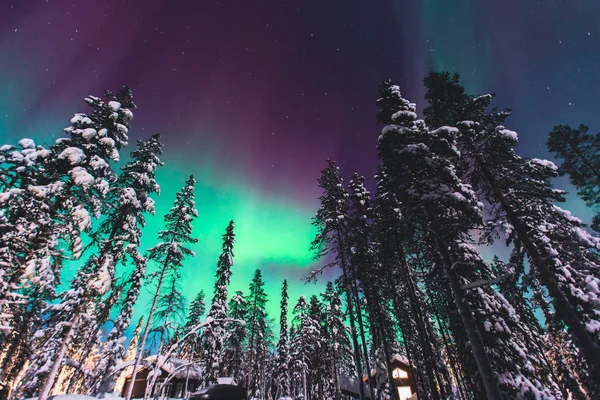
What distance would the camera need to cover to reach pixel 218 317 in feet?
83.6

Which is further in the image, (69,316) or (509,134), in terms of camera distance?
(69,316)

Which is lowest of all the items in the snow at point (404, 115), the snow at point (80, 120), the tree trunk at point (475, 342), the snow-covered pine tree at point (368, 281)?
the tree trunk at point (475, 342)

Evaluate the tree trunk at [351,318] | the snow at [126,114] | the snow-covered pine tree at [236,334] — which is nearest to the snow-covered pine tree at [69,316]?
the snow at [126,114]

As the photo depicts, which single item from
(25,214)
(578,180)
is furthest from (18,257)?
(578,180)

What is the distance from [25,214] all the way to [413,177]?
1679 cm

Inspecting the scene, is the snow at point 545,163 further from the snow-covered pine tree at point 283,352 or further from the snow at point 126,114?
the snow-covered pine tree at point 283,352

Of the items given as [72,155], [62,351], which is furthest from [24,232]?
[62,351]

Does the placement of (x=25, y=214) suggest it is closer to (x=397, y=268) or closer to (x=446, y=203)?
(x=446, y=203)

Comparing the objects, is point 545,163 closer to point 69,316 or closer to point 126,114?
point 126,114

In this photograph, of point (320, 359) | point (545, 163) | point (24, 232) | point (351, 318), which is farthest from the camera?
point (320, 359)

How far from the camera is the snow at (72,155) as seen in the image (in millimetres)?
11352

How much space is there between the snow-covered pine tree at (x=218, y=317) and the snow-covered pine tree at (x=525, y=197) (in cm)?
2045

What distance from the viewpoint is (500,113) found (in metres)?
11.7

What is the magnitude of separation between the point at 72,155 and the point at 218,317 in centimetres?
2029
